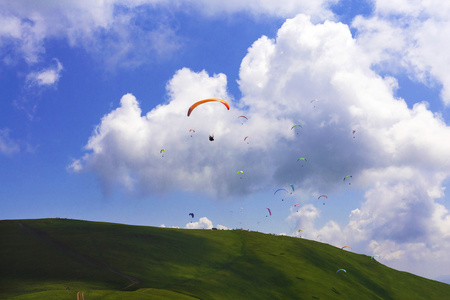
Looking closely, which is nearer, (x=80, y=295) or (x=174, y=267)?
(x=80, y=295)

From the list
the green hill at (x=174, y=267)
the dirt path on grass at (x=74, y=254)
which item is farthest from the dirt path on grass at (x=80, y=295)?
the dirt path on grass at (x=74, y=254)

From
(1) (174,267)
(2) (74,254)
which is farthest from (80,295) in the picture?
(1) (174,267)

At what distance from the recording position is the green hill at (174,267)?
72.8 metres

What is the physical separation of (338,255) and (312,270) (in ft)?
116

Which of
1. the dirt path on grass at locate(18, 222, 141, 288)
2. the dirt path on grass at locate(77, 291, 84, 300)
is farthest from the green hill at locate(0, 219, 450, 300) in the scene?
the dirt path on grass at locate(77, 291, 84, 300)

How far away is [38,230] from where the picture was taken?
10694cm

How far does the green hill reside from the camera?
72.8 metres

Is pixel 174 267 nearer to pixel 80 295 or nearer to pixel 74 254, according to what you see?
pixel 74 254

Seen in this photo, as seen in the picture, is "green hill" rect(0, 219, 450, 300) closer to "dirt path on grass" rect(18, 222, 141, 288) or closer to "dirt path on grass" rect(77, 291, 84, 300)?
"dirt path on grass" rect(18, 222, 141, 288)

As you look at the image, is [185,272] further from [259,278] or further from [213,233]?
[213,233]

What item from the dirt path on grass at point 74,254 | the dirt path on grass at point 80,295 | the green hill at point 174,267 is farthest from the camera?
the dirt path on grass at point 74,254

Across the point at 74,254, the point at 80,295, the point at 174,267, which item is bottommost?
the point at 80,295

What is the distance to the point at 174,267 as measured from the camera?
9269cm

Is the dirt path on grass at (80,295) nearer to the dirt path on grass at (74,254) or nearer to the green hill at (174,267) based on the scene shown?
the green hill at (174,267)
